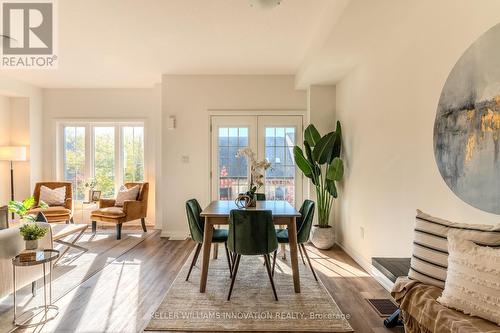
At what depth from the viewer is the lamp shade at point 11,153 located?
17.2 ft

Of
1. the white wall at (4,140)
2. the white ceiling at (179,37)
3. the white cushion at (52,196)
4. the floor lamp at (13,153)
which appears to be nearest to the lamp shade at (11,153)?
the floor lamp at (13,153)

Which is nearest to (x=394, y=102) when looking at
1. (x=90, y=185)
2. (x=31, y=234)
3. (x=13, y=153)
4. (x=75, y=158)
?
(x=31, y=234)

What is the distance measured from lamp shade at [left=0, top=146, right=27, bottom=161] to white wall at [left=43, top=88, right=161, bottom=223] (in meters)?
0.56

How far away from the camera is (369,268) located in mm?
3418

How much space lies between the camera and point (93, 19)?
3.05 meters

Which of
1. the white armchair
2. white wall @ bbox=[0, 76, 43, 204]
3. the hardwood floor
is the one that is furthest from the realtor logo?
the hardwood floor

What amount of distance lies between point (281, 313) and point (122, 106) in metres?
5.05

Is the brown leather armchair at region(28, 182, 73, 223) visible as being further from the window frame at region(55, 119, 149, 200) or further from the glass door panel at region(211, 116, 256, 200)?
the glass door panel at region(211, 116, 256, 200)

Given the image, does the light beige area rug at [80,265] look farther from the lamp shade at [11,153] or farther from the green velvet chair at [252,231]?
the lamp shade at [11,153]

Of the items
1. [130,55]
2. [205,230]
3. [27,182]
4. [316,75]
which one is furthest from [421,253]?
[27,182]

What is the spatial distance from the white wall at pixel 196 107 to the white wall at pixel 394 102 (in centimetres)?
96

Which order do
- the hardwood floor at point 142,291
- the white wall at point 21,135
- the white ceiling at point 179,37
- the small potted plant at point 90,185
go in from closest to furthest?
the hardwood floor at point 142,291, the white ceiling at point 179,37, the white wall at point 21,135, the small potted plant at point 90,185

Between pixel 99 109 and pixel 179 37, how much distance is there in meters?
3.20

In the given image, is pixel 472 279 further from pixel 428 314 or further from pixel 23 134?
pixel 23 134
